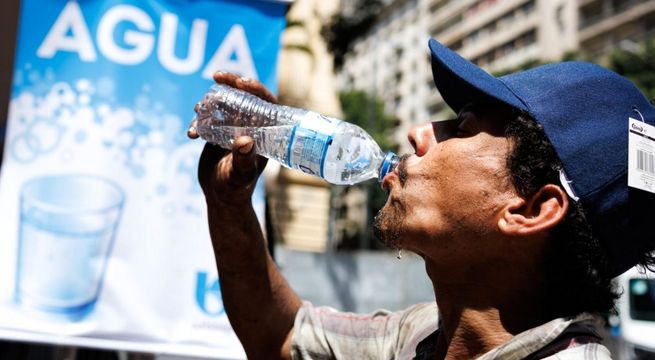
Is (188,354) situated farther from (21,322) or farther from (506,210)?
(506,210)

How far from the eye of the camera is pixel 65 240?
2.77m

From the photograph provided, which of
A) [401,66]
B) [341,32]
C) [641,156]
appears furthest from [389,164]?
[401,66]

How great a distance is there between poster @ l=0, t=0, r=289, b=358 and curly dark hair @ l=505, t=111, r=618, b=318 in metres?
1.52

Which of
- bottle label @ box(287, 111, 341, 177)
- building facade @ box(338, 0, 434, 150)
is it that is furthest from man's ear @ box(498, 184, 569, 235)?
building facade @ box(338, 0, 434, 150)

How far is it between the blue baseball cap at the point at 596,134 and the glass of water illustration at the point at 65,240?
1.82 metres

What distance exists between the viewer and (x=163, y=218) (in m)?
2.85

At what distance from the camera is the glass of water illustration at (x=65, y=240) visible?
2.72 metres

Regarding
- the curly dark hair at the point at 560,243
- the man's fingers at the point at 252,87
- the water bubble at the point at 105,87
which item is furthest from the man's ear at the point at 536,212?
the water bubble at the point at 105,87

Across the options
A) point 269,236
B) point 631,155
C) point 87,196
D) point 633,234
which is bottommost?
point 269,236

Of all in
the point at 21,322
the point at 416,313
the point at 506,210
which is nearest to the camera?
the point at 506,210

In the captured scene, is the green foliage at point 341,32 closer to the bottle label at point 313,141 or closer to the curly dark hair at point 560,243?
the bottle label at point 313,141

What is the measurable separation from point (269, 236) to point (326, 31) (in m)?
11.5

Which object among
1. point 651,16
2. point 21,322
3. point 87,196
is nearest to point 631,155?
point 87,196

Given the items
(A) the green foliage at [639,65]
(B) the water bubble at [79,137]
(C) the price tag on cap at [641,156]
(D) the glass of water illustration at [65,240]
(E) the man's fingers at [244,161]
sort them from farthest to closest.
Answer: (A) the green foliage at [639,65] < (B) the water bubble at [79,137] < (D) the glass of water illustration at [65,240] < (E) the man's fingers at [244,161] < (C) the price tag on cap at [641,156]
